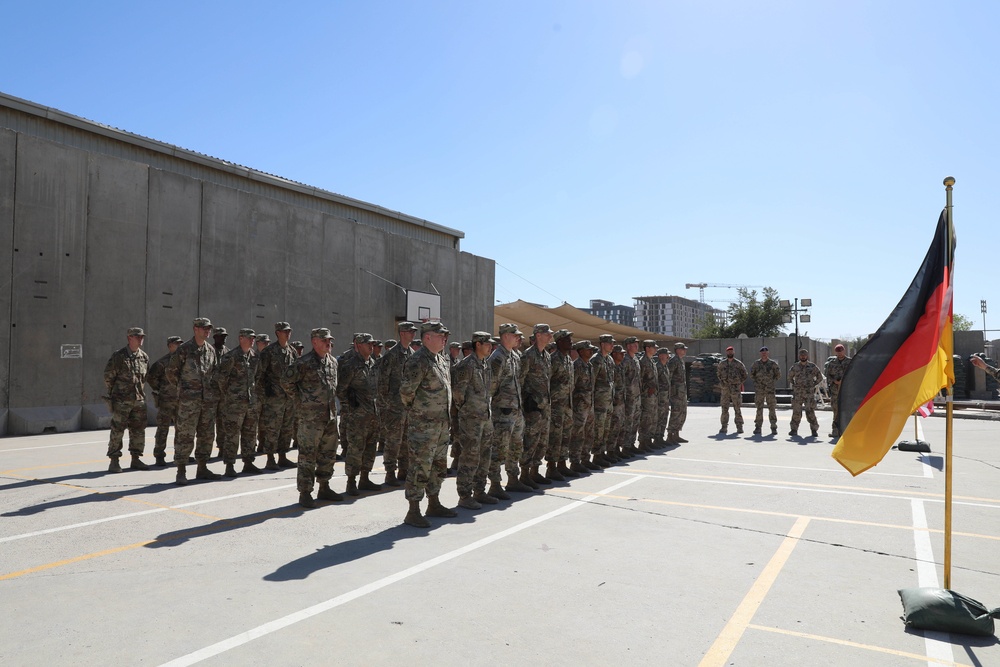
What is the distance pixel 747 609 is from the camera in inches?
153

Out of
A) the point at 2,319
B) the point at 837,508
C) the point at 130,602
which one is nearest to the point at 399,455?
the point at 130,602

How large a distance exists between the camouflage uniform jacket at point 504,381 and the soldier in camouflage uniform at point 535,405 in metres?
0.49

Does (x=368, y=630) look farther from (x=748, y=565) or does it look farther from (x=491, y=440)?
(x=491, y=440)

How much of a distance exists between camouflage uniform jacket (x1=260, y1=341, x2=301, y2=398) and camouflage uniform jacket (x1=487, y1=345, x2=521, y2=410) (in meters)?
3.21

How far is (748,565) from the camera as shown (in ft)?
15.6

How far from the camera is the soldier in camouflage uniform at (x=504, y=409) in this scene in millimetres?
7188

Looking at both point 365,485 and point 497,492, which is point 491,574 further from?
point 365,485

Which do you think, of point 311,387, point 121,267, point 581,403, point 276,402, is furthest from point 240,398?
point 121,267

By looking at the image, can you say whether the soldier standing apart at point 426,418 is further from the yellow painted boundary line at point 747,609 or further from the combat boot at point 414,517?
the yellow painted boundary line at point 747,609

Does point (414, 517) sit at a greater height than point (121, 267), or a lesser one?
lesser

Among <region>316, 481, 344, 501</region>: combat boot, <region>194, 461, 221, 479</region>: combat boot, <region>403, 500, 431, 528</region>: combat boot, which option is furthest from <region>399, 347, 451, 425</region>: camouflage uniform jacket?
<region>194, 461, 221, 479</region>: combat boot

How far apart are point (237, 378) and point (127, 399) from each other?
4.73ft

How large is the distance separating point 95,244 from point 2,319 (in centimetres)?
252

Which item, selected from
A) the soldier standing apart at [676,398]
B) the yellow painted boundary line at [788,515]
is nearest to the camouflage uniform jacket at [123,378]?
the yellow painted boundary line at [788,515]
